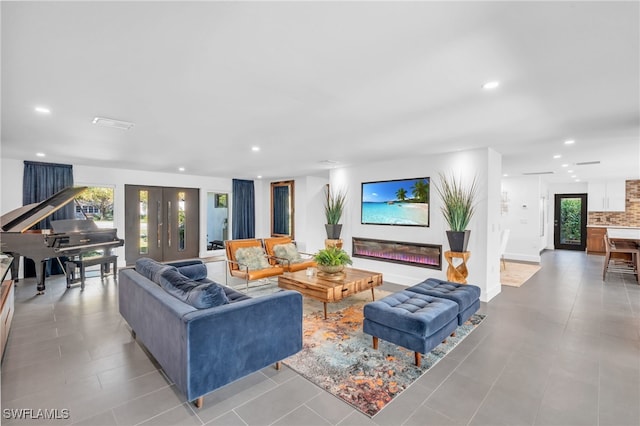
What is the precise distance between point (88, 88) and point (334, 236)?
5036 mm

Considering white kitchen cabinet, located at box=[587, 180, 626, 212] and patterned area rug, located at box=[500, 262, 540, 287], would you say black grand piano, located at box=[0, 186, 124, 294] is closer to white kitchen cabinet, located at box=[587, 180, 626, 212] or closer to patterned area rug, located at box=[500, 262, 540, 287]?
patterned area rug, located at box=[500, 262, 540, 287]

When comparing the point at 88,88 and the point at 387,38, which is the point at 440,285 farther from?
the point at 88,88

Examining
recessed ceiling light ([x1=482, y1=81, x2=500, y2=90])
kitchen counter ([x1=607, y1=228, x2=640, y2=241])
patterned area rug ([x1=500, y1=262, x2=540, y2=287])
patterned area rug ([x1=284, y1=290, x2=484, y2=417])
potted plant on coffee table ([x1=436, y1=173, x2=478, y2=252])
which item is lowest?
patterned area rug ([x1=500, y1=262, x2=540, y2=287])

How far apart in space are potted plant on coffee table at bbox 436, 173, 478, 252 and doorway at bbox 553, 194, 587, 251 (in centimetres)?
850

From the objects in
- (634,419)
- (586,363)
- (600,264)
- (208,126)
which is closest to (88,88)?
(208,126)

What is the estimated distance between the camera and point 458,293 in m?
3.34

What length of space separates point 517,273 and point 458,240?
314cm

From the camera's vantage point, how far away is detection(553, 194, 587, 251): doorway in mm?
10297

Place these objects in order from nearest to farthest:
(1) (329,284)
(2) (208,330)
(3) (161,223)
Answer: (2) (208,330) → (1) (329,284) → (3) (161,223)

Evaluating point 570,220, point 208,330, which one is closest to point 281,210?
point 208,330

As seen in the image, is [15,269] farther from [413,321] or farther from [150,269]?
[413,321]

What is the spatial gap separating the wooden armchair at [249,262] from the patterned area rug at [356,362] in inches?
53.7

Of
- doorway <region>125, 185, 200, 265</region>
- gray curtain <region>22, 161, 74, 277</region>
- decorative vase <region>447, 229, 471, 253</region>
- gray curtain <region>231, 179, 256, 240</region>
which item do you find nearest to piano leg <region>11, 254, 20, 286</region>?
gray curtain <region>22, 161, 74, 277</region>

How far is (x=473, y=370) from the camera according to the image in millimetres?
2627
